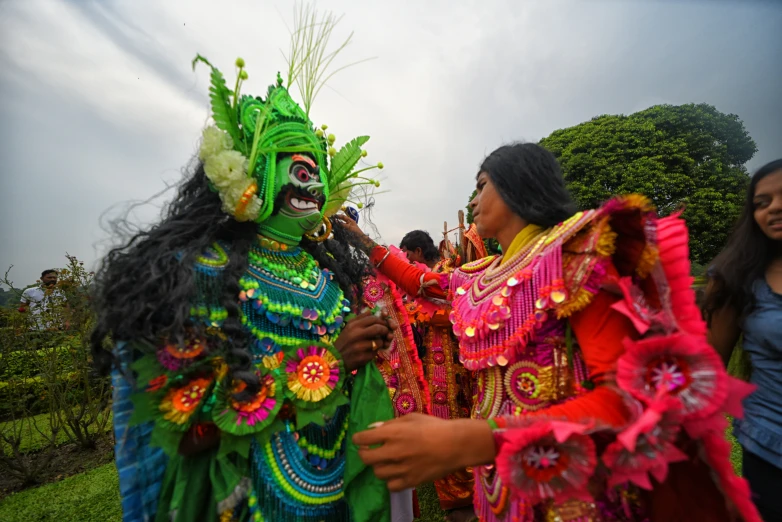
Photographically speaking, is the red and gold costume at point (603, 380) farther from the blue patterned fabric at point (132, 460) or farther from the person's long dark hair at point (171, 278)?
the blue patterned fabric at point (132, 460)

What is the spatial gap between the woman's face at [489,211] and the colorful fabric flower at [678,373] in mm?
713

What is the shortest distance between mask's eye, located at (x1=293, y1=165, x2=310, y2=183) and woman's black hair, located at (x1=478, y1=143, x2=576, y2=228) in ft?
2.44

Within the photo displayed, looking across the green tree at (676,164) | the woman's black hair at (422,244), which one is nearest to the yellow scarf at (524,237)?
the woman's black hair at (422,244)

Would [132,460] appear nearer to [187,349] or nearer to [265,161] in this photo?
[187,349]

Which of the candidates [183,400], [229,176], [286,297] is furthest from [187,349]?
[229,176]

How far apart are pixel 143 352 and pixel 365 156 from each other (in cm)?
127

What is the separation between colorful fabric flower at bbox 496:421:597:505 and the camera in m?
0.82

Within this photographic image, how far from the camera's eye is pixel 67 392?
15.4ft

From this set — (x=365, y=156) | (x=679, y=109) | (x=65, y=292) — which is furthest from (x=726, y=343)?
(x=679, y=109)

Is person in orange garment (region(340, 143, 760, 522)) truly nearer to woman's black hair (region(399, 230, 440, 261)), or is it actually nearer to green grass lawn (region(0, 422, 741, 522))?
green grass lawn (region(0, 422, 741, 522))

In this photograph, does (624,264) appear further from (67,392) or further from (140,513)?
(67,392)

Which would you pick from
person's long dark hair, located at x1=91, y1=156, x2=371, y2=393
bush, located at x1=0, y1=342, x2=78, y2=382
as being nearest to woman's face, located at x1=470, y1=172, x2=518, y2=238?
person's long dark hair, located at x1=91, y1=156, x2=371, y2=393

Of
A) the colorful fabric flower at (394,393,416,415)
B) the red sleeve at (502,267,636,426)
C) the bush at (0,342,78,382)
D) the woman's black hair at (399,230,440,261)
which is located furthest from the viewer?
the woman's black hair at (399,230,440,261)

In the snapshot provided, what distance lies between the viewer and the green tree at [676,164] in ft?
37.4
